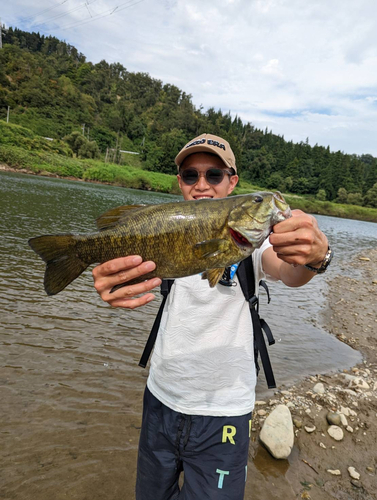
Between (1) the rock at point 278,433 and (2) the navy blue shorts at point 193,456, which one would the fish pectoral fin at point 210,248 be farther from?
(1) the rock at point 278,433

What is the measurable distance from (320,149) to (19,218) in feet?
405

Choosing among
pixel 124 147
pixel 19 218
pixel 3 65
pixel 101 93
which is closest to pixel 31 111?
pixel 3 65

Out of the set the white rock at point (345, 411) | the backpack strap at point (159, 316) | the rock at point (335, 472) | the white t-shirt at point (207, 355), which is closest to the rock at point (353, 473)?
the rock at point (335, 472)

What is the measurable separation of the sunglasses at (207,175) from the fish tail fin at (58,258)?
128 cm

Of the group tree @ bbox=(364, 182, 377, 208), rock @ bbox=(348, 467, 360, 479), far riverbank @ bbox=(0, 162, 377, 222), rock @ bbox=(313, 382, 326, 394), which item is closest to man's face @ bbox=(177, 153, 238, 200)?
rock @ bbox=(348, 467, 360, 479)

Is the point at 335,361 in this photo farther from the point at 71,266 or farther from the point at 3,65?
the point at 3,65

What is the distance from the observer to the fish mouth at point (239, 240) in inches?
75.5

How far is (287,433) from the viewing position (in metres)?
3.90

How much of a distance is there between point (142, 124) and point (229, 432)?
133271 mm

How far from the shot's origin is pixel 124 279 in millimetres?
1947

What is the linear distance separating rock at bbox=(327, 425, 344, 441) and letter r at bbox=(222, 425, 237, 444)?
2.94 metres

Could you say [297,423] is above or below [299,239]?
below

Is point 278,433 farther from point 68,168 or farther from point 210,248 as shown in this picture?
point 68,168

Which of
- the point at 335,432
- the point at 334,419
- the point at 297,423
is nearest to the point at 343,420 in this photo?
the point at 334,419
